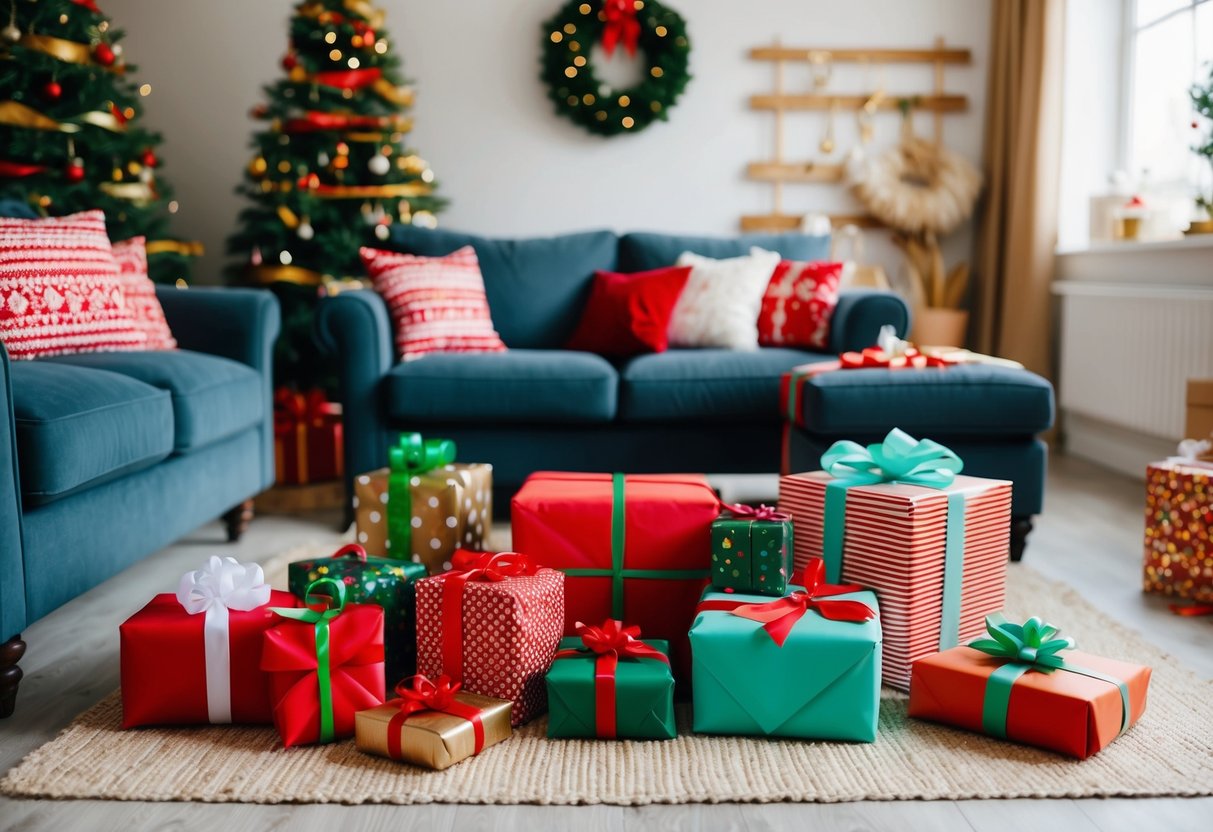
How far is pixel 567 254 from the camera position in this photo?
3.77 meters

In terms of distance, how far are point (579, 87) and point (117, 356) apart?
279cm

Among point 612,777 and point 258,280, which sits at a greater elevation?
point 258,280

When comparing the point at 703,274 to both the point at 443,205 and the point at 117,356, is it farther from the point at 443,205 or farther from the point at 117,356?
the point at 117,356

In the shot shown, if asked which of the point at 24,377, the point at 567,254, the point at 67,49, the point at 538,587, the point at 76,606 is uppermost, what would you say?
the point at 67,49

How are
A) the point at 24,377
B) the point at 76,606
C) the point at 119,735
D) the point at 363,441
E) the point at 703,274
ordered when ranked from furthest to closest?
the point at 703,274, the point at 363,441, the point at 76,606, the point at 24,377, the point at 119,735

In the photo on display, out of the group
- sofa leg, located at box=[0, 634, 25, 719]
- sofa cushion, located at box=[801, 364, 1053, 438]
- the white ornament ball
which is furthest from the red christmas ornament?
sofa cushion, located at box=[801, 364, 1053, 438]

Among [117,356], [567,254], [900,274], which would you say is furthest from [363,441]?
[900,274]

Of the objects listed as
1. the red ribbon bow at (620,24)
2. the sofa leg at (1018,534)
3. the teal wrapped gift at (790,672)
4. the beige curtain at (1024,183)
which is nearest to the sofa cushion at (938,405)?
the sofa leg at (1018,534)

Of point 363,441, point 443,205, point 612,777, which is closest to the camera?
point 612,777

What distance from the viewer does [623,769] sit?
1565 millimetres

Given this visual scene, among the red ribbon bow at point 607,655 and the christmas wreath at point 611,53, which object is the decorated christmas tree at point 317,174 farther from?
the red ribbon bow at point 607,655

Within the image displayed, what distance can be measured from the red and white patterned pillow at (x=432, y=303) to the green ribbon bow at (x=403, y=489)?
1.06 meters

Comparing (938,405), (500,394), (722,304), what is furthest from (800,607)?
(722,304)

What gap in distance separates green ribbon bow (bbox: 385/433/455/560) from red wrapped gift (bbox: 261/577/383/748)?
0.47 m
